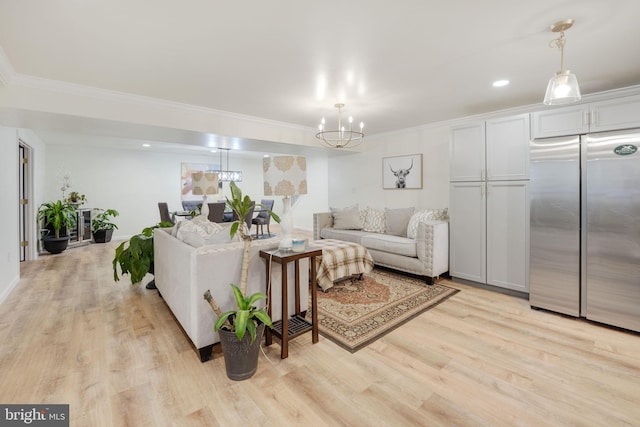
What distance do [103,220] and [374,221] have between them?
260 inches

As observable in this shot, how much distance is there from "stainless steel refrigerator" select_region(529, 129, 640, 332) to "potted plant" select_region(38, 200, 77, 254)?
7834 millimetres

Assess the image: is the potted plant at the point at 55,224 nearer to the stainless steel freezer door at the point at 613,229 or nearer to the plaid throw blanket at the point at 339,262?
the plaid throw blanket at the point at 339,262

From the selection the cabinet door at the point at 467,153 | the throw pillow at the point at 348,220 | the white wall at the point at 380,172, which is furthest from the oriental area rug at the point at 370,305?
the white wall at the point at 380,172

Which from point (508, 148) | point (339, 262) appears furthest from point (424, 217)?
point (339, 262)

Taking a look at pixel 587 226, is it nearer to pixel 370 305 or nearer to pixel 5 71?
pixel 370 305

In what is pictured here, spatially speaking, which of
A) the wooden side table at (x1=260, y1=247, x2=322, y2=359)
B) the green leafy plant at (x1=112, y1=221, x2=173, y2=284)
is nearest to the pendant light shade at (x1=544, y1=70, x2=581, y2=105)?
the wooden side table at (x1=260, y1=247, x2=322, y2=359)

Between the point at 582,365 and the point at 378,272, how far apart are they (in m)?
2.49

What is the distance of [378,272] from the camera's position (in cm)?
437

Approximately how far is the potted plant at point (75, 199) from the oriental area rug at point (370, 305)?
6377mm

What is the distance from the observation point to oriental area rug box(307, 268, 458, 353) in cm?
256

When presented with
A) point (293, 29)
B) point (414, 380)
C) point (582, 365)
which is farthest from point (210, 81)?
point (582, 365)

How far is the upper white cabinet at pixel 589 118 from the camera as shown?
8.54 feet

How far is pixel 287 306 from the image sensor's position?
7.42 feet

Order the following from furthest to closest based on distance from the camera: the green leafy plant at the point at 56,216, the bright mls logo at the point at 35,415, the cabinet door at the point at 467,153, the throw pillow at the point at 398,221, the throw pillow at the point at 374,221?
the green leafy plant at the point at 56,216 → the throw pillow at the point at 374,221 → the throw pillow at the point at 398,221 → the cabinet door at the point at 467,153 → the bright mls logo at the point at 35,415
